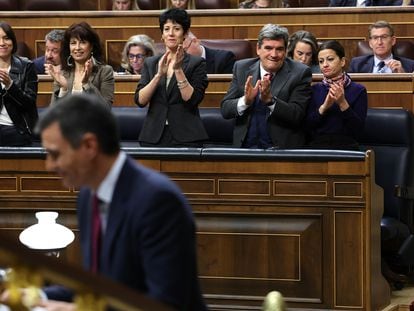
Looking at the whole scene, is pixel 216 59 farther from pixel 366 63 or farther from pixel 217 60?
pixel 366 63

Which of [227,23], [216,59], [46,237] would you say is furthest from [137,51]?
[46,237]

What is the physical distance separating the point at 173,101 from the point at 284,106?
0.46m

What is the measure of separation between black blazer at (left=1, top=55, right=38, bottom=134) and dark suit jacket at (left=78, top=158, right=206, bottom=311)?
258cm

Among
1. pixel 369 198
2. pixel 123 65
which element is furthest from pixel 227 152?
pixel 123 65

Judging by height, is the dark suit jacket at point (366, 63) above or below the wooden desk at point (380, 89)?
above

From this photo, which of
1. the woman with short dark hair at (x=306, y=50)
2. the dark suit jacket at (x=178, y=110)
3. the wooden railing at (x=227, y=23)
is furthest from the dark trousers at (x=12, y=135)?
the wooden railing at (x=227, y=23)

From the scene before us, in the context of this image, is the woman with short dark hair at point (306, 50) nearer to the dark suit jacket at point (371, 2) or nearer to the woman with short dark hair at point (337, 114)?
the woman with short dark hair at point (337, 114)

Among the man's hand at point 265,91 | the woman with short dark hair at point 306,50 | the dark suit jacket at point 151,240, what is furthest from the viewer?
the woman with short dark hair at point 306,50

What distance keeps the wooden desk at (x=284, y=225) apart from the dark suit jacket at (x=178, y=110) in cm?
46

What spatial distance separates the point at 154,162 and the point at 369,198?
2.47ft

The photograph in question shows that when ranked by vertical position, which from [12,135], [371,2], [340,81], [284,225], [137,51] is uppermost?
[371,2]

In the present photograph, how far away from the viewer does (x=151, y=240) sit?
169 cm

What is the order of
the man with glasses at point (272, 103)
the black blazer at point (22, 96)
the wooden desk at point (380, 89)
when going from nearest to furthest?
the man with glasses at point (272, 103), the black blazer at point (22, 96), the wooden desk at point (380, 89)

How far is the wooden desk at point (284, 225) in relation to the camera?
11.7 ft
